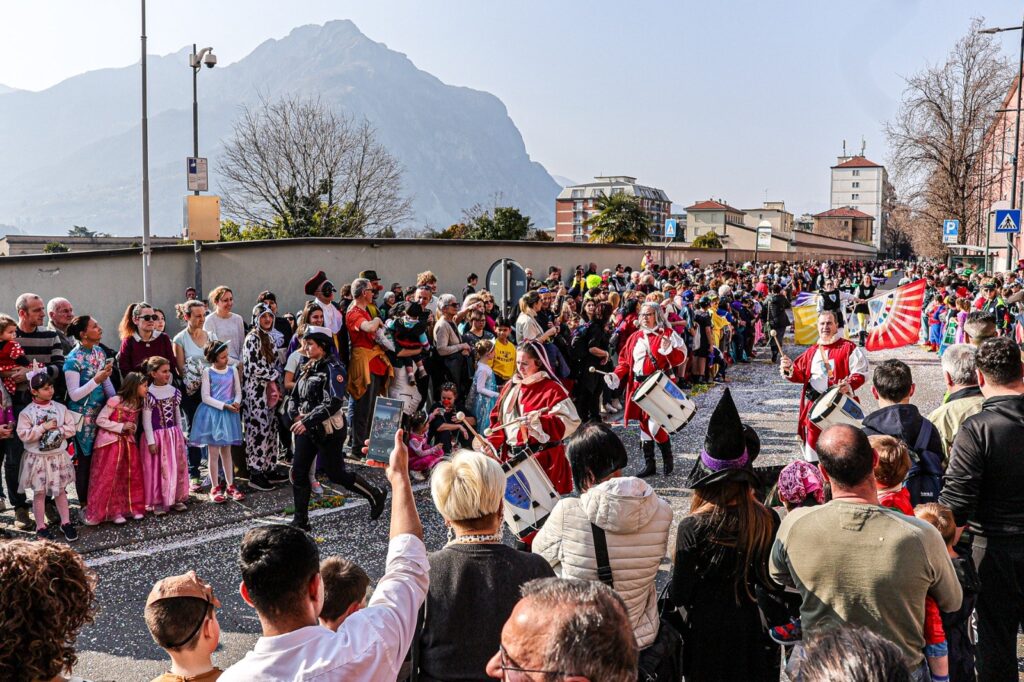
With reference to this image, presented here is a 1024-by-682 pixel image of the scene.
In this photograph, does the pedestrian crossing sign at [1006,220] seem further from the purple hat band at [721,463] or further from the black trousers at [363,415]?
the purple hat band at [721,463]

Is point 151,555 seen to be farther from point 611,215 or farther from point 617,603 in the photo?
point 611,215

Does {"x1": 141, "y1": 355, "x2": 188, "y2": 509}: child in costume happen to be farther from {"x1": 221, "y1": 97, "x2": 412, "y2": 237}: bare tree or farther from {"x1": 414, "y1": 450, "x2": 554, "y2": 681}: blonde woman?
{"x1": 221, "y1": 97, "x2": 412, "y2": 237}: bare tree

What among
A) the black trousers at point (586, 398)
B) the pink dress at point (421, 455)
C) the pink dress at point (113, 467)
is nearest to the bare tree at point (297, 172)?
the black trousers at point (586, 398)

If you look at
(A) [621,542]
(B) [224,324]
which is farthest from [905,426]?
(B) [224,324]

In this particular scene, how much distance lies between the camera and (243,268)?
51.0 ft

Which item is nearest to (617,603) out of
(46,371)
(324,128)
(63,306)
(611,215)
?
(46,371)

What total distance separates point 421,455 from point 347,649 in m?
6.49

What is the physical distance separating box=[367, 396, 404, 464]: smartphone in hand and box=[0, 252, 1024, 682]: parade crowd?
82cm

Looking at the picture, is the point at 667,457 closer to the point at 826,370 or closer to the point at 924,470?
the point at 826,370

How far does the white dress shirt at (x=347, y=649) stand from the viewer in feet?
7.18

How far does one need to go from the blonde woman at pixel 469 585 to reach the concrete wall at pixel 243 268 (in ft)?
37.2

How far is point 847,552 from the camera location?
2906 millimetres

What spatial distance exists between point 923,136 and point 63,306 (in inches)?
1763

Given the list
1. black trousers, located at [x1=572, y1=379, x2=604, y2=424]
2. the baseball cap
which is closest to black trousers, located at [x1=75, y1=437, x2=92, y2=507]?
the baseball cap
